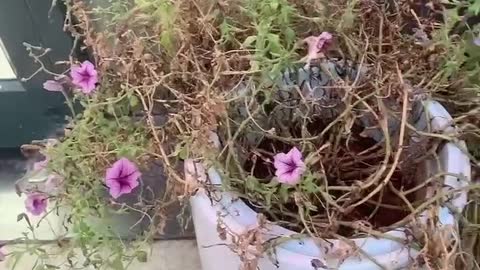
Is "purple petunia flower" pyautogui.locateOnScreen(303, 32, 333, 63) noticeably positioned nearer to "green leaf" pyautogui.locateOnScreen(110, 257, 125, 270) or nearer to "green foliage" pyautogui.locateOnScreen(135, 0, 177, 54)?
"green foliage" pyautogui.locateOnScreen(135, 0, 177, 54)

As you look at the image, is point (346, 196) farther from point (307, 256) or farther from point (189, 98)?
point (189, 98)

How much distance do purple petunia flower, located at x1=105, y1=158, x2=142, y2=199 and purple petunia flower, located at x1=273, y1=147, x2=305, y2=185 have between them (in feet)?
0.50

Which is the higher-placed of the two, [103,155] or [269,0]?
[269,0]

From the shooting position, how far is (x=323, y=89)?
33.2 inches

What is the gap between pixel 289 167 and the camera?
73 centimetres

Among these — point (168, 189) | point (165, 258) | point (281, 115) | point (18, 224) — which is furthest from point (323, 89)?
point (18, 224)

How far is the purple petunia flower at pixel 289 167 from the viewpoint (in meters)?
0.73

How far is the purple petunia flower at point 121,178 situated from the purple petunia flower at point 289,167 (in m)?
0.15

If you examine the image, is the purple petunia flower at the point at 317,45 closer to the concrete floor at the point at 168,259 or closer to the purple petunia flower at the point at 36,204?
the purple petunia flower at the point at 36,204

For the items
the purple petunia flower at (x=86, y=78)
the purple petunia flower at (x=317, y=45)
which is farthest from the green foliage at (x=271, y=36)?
the purple petunia flower at (x=86, y=78)

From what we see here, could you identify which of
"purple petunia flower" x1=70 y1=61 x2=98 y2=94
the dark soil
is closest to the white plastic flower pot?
the dark soil

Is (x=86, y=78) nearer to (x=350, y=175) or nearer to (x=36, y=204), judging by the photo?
(x=36, y=204)

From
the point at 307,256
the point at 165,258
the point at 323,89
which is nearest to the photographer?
the point at 307,256

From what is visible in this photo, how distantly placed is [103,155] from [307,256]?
0.25 metres
